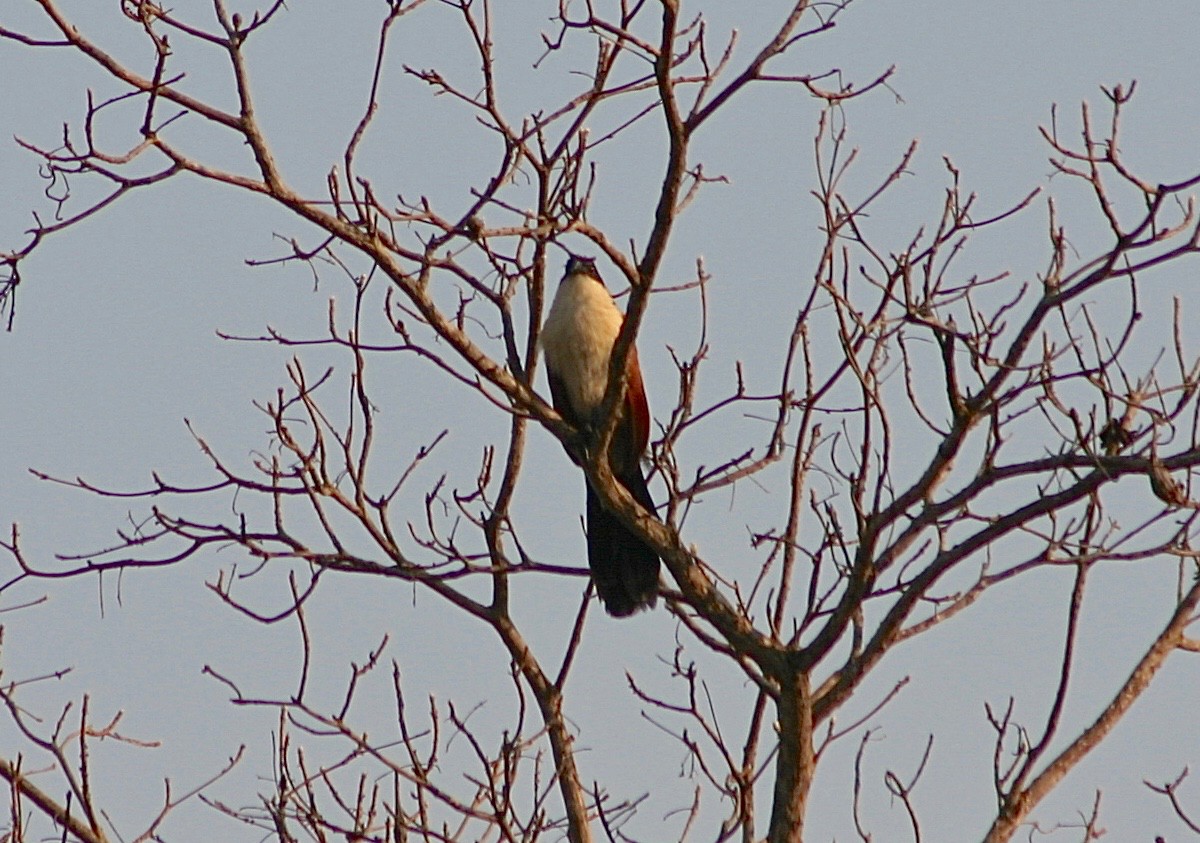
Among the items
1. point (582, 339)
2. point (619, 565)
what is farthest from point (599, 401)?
point (619, 565)

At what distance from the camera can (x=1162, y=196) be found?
11.2ft

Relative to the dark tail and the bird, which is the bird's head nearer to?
the bird

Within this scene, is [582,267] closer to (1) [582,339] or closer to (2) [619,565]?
(1) [582,339]

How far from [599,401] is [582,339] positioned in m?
0.43

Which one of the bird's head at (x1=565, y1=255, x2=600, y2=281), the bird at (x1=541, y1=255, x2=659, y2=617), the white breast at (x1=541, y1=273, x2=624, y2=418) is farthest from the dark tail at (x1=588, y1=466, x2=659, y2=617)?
the bird's head at (x1=565, y1=255, x2=600, y2=281)

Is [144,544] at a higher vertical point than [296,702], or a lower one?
higher

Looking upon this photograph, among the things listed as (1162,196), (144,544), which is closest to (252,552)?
(144,544)

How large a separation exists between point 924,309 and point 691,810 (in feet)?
5.29

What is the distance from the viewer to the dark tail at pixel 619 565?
206 inches

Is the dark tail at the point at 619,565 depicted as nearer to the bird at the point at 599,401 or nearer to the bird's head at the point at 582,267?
the bird at the point at 599,401

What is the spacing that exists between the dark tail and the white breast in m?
0.59

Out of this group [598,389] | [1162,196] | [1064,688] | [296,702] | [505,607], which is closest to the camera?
[1162,196]

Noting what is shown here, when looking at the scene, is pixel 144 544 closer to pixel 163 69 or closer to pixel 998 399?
pixel 163 69

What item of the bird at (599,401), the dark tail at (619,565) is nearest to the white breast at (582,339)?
the bird at (599,401)
